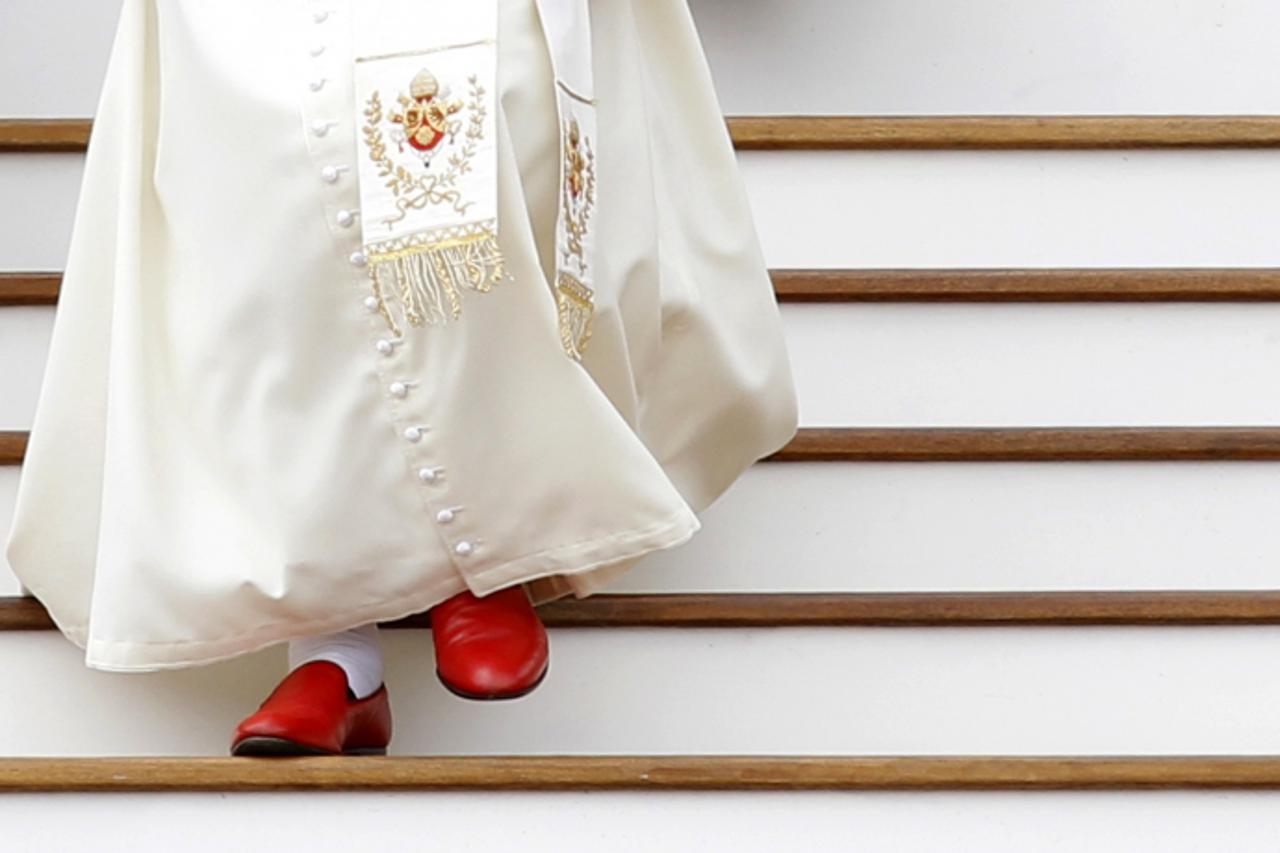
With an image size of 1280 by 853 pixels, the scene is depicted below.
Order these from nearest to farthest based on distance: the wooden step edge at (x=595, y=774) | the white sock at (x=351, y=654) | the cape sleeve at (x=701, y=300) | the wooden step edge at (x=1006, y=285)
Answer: the wooden step edge at (x=595, y=774) < the white sock at (x=351, y=654) < the cape sleeve at (x=701, y=300) < the wooden step edge at (x=1006, y=285)

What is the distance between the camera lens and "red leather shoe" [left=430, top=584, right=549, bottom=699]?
1.34m

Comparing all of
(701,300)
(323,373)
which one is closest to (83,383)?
(323,373)

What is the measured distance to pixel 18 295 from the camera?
5.65ft

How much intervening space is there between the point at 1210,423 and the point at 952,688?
405 mm

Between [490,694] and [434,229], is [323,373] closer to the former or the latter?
[434,229]

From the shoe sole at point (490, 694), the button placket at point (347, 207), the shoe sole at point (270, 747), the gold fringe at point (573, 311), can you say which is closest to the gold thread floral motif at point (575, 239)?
the gold fringe at point (573, 311)

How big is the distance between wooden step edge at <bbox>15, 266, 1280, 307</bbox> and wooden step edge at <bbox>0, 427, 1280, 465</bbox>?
0.15 metres

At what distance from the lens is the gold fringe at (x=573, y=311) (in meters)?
A: 1.35

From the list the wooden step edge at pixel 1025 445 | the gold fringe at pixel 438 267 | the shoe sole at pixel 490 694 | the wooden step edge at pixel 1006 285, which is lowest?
the shoe sole at pixel 490 694

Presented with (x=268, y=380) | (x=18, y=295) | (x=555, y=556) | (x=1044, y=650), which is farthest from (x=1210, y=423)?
(x=18, y=295)

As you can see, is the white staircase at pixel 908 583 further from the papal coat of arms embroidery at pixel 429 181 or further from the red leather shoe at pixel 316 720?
the papal coat of arms embroidery at pixel 429 181

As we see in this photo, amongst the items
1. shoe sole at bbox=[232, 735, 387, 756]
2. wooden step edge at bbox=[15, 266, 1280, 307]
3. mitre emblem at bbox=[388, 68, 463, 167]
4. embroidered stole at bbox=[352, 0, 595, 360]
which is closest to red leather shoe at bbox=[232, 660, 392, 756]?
shoe sole at bbox=[232, 735, 387, 756]

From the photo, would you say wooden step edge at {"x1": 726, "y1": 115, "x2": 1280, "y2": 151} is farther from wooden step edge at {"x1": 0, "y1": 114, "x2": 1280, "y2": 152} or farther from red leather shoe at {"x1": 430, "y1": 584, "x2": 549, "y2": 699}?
red leather shoe at {"x1": 430, "y1": 584, "x2": 549, "y2": 699}

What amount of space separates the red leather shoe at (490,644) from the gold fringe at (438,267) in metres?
0.23
